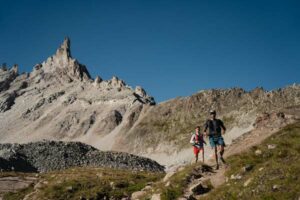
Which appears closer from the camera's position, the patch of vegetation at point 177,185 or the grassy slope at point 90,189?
the patch of vegetation at point 177,185

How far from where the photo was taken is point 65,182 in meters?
31.1

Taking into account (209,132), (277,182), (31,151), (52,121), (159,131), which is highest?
(52,121)

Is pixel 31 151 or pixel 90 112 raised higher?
pixel 90 112

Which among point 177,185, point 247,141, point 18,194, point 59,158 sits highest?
point 59,158

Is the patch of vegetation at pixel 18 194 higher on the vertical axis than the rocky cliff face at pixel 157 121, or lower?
lower

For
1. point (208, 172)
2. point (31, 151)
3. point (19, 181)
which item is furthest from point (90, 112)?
point (208, 172)

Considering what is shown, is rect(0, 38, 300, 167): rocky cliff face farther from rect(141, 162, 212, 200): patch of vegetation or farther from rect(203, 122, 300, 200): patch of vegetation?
rect(203, 122, 300, 200): patch of vegetation

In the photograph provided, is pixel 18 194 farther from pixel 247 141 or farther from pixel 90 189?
pixel 247 141

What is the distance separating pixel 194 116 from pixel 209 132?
5335 inches

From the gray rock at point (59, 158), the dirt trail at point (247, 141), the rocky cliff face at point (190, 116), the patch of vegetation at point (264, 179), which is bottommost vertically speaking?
the patch of vegetation at point (264, 179)

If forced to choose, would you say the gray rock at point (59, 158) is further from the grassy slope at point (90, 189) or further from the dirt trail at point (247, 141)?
the grassy slope at point (90, 189)

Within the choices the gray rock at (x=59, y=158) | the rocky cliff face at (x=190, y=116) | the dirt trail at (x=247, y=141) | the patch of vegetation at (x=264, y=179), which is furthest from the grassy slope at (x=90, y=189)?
the rocky cliff face at (x=190, y=116)

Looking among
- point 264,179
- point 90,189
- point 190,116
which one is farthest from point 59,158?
point 190,116

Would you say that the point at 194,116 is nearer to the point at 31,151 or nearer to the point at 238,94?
the point at 238,94
